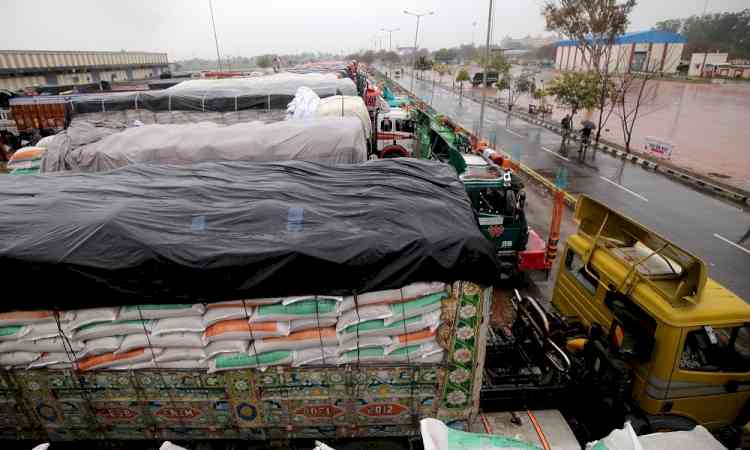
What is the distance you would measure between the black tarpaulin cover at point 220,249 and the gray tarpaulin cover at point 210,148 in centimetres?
404

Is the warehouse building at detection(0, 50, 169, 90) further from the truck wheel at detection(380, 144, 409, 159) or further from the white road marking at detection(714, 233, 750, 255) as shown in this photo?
the white road marking at detection(714, 233, 750, 255)

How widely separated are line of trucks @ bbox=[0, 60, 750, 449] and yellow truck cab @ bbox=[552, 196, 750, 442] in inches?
0.8

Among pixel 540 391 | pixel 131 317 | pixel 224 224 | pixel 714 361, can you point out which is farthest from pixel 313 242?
pixel 714 361

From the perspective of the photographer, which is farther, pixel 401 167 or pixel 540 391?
pixel 401 167

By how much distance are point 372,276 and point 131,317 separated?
80.0 inches

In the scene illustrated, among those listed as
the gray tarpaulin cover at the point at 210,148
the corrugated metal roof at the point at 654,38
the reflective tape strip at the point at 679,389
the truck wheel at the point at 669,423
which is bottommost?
the truck wheel at the point at 669,423

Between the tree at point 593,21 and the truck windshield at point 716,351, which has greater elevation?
the tree at point 593,21

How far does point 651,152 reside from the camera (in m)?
17.4

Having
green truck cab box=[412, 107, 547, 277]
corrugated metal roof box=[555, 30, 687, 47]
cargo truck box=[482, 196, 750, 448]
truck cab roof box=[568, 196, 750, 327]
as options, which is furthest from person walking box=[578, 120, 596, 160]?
corrugated metal roof box=[555, 30, 687, 47]

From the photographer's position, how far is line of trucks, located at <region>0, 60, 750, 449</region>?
10.1 ft

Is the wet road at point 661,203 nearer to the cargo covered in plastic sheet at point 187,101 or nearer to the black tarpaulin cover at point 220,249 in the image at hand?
the black tarpaulin cover at point 220,249

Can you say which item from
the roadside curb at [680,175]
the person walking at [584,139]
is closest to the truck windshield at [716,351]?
the roadside curb at [680,175]

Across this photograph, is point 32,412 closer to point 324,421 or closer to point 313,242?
point 324,421

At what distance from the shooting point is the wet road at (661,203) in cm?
918
